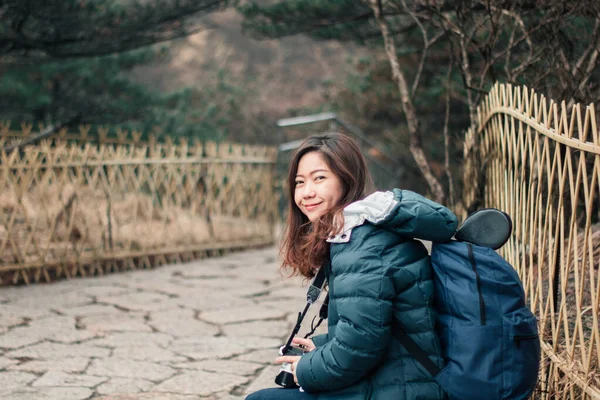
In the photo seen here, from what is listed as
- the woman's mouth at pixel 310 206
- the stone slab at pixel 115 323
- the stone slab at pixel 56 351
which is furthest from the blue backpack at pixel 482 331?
the stone slab at pixel 115 323

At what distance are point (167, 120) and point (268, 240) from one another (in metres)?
5.69

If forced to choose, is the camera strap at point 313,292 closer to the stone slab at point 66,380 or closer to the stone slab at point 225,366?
the stone slab at point 225,366

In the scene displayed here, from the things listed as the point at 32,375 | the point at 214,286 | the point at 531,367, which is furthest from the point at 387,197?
the point at 214,286

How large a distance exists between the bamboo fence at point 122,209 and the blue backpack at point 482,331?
509 cm

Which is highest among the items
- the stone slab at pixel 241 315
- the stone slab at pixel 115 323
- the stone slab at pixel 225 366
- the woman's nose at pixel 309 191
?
the woman's nose at pixel 309 191

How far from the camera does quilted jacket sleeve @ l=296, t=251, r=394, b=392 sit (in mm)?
1756

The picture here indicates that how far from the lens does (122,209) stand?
25.8ft

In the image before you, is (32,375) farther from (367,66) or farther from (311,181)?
(367,66)

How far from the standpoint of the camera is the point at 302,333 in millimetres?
4477

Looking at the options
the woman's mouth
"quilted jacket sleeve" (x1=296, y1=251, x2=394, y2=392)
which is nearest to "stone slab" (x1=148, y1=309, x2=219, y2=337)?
the woman's mouth

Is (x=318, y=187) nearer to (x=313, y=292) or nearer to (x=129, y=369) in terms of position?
(x=313, y=292)

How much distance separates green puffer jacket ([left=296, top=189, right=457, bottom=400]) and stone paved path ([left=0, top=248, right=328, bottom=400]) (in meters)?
1.67

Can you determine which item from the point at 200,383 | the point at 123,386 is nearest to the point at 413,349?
the point at 200,383

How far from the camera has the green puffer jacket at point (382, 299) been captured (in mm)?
1768
